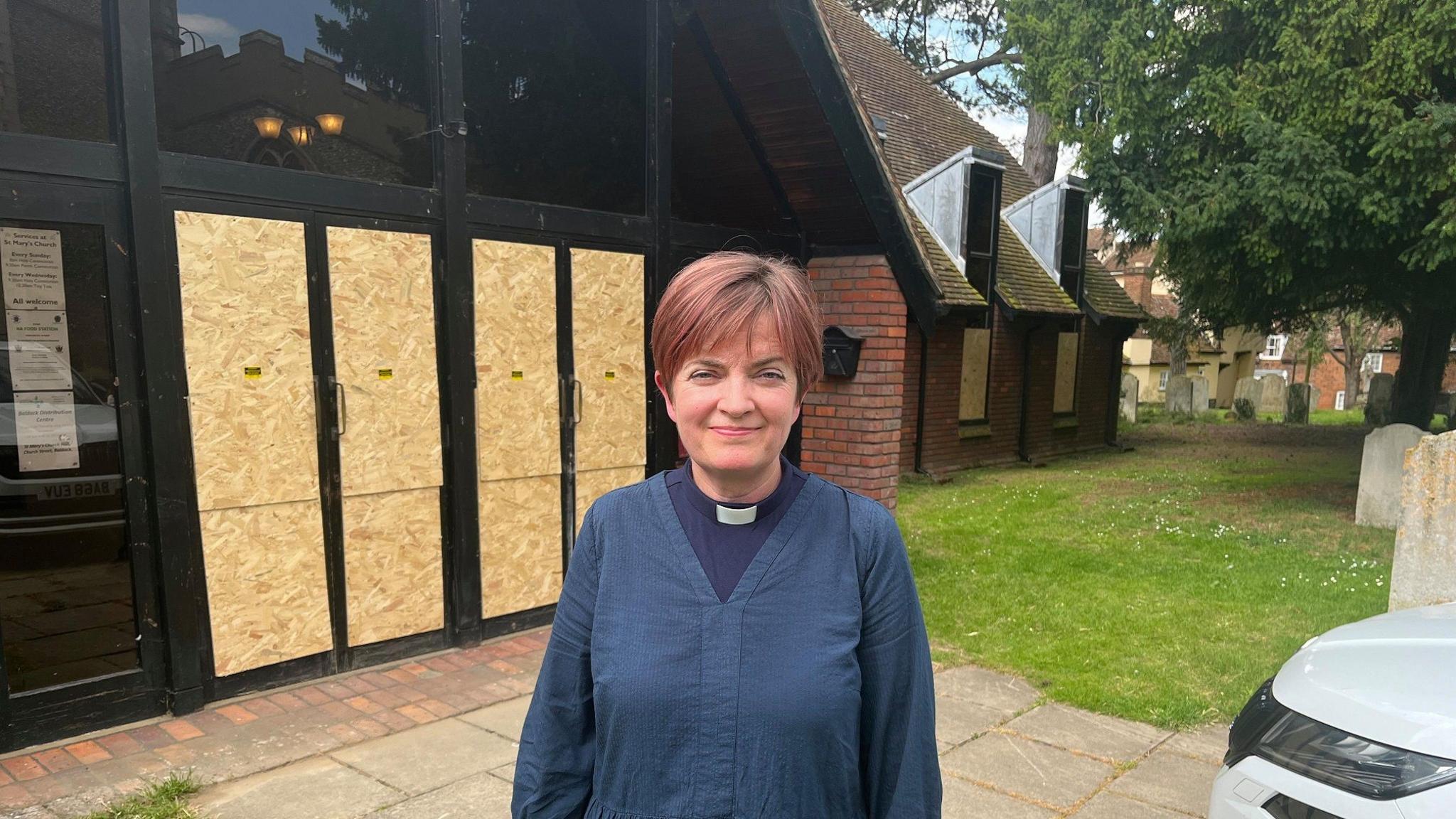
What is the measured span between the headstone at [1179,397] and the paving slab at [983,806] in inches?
1046

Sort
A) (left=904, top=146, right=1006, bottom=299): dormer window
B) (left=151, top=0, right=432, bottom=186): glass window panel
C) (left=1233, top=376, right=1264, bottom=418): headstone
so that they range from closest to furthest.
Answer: (left=151, top=0, right=432, bottom=186): glass window panel < (left=904, top=146, right=1006, bottom=299): dormer window < (left=1233, top=376, right=1264, bottom=418): headstone

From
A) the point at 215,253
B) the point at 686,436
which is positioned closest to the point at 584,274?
A: the point at 215,253

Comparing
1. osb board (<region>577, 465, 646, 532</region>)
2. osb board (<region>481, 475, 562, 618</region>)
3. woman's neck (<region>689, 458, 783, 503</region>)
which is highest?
woman's neck (<region>689, 458, 783, 503</region>)

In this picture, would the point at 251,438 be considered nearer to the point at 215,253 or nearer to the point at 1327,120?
the point at 215,253

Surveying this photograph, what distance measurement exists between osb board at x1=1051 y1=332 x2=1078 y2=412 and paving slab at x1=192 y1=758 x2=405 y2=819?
1536cm

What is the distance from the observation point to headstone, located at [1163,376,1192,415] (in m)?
27.3

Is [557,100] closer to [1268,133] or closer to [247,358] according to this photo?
[247,358]

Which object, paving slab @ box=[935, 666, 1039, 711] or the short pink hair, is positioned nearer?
the short pink hair

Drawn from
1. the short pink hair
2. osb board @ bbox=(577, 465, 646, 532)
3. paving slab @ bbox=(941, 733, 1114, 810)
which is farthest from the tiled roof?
the short pink hair

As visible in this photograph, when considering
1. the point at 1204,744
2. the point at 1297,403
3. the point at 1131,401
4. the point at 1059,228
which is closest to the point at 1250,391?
the point at 1297,403

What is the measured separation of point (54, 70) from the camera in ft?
13.1

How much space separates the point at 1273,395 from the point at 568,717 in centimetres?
3688

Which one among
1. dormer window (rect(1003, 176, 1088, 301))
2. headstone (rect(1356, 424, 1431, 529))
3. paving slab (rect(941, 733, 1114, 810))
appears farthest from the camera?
dormer window (rect(1003, 176, 1088, 301))

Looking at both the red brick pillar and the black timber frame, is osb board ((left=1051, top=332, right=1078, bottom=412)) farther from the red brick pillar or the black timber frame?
the black timber frame
